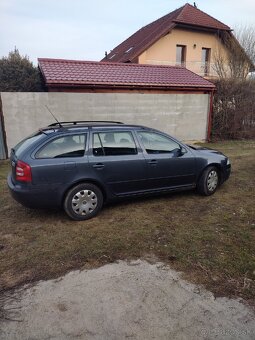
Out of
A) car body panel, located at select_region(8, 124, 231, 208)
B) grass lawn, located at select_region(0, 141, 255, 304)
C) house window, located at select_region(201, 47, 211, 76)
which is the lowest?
grass lawn, located at select_region(0, 141, 255, 304)

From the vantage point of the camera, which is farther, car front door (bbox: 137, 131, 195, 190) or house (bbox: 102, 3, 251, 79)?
house (bbox: 102, 3, 251, 79)

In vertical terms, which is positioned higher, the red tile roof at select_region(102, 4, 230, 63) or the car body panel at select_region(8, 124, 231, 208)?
the red tile roof at select_region(102, 4, 230, 63)

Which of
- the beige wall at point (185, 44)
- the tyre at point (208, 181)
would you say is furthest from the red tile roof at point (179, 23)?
the tyre at point (208, 181)

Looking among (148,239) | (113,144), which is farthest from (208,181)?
(148,239)

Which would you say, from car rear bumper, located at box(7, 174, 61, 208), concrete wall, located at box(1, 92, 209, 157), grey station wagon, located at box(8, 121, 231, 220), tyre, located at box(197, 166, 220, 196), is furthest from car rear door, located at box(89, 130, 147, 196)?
concrete wall, located at box(1, 92, 209, 157)

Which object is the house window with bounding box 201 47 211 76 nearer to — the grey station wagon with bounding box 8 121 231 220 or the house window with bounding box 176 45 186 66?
the house window with bounding box 176 45 186 66

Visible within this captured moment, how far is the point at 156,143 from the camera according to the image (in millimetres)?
5355

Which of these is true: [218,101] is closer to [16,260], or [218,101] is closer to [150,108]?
[150,108]

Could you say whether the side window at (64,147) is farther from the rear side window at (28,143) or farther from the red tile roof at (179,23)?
the red tile roof at (179,23)

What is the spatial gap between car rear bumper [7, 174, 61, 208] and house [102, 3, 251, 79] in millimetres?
19473

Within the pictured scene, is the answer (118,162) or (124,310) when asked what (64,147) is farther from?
(124,310)

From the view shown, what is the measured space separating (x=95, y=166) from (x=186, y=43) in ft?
73.8

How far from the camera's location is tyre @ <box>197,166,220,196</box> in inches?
226

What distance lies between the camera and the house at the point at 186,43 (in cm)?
2225
